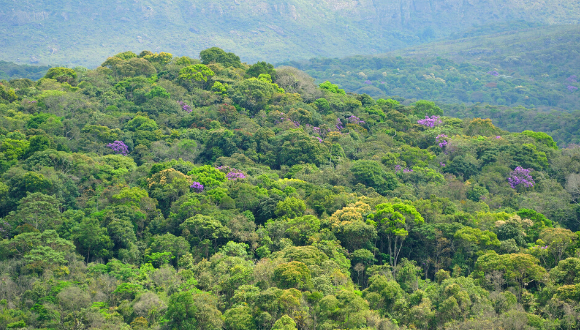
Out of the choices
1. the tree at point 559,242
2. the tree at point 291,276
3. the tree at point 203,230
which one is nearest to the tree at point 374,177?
the tree at point 559,242

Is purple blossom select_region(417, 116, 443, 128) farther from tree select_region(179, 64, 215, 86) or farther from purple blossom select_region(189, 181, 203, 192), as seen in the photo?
purple blossom select_region(189, 181, 203, 192)

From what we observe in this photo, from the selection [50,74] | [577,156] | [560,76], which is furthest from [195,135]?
[560,76]

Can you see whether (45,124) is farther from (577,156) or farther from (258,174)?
(577,156)

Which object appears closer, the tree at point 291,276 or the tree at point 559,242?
the tree at point 291,276

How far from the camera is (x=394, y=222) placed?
114ft

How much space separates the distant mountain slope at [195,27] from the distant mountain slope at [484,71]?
431 inches

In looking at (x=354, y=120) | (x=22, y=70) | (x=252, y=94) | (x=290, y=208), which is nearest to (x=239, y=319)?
(x=290, y=208)

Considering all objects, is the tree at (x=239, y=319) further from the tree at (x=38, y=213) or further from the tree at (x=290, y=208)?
the tree at (x=38, y=213)

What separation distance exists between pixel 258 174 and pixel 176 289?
1624 cm

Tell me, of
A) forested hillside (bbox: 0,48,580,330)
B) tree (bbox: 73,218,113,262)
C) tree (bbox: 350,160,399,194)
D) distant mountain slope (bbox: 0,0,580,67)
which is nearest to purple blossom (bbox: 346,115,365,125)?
forested hillside (bbox: 0,48,580,330)

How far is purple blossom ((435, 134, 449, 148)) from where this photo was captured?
5641 centimetres

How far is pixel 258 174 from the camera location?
4366cm

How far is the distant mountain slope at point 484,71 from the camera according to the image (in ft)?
457

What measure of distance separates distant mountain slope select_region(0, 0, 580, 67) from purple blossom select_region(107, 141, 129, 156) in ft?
251
